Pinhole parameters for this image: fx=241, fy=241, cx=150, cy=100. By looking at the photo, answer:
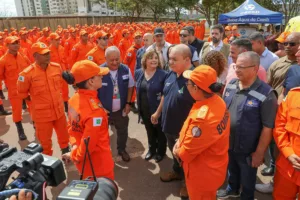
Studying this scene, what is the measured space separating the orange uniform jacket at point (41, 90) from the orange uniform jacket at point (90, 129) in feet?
4.62

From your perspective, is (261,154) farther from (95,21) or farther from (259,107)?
(95,21)

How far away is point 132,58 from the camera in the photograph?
6914 millimetres

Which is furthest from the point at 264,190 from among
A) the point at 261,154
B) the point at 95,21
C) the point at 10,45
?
the point at 95,21

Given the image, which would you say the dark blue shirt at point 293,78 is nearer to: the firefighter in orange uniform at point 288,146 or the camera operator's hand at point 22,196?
the firefighter in orange uniform at point 288,146

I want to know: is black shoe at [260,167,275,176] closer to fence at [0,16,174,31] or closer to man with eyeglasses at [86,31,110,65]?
man with eyeglasses at [86,31,110,65]

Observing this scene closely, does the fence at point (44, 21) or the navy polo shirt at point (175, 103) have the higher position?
the fence at point (44, 21)

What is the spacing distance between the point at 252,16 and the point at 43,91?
475 inches

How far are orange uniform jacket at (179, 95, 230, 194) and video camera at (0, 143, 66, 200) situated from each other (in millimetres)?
1179

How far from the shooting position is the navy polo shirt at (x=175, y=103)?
303 centimetres

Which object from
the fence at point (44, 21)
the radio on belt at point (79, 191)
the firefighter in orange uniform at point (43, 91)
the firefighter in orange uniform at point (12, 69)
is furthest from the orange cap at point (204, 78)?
the fence at point (44, 21)

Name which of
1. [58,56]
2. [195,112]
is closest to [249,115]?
[195,112]

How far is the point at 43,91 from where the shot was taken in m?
3.82

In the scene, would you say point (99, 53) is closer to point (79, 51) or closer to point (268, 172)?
point (79, 51)

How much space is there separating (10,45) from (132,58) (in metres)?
3.03
